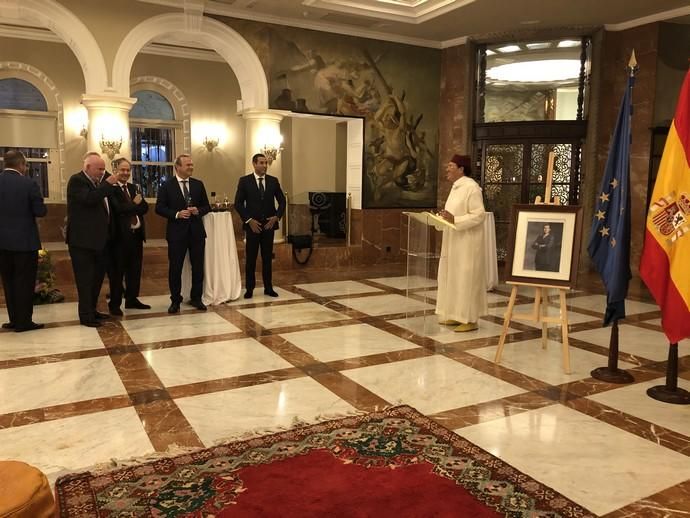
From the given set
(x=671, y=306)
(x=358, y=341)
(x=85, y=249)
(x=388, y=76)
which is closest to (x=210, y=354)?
(x=358, y=341)

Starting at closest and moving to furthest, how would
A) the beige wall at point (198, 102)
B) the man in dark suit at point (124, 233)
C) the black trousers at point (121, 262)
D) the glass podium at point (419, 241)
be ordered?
the glass podium at point (419, 241)
the man in dark suit at point (124, 233)
the black trousers at point (121, 262)
the beige wall at point (198, 102)

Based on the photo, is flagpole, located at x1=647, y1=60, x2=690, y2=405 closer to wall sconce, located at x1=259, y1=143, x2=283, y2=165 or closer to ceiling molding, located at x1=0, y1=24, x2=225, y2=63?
wall sconce, located at x1=259, y1=143, x2=283, y2=165

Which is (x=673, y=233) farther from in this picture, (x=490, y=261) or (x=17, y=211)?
(x=17, y=211)

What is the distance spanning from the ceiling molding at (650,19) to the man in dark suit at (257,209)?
6558mm

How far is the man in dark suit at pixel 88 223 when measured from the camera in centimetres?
561

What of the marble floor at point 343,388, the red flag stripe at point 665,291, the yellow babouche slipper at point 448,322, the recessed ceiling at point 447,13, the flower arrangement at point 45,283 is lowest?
the marble floor at point 343,388

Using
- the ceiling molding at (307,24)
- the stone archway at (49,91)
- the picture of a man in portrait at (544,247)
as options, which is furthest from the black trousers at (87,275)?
the stone archway at (49,91)

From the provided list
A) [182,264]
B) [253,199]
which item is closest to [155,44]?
[253,199]

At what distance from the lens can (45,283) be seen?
702cm

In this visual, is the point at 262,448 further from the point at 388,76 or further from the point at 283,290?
the point at 388,76

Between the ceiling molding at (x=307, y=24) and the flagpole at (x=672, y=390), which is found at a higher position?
the ceiling molding at (x=307, y=24)

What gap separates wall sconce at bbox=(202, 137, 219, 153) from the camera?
42.0 feet

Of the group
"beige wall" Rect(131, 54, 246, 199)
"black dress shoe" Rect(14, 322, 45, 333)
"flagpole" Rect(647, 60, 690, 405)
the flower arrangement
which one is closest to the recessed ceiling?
"beige wall" Rect(131, 54, 246, 199)

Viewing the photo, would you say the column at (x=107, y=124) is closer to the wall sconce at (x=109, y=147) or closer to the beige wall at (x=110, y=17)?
the wall sconce at (x=109, y=147)
